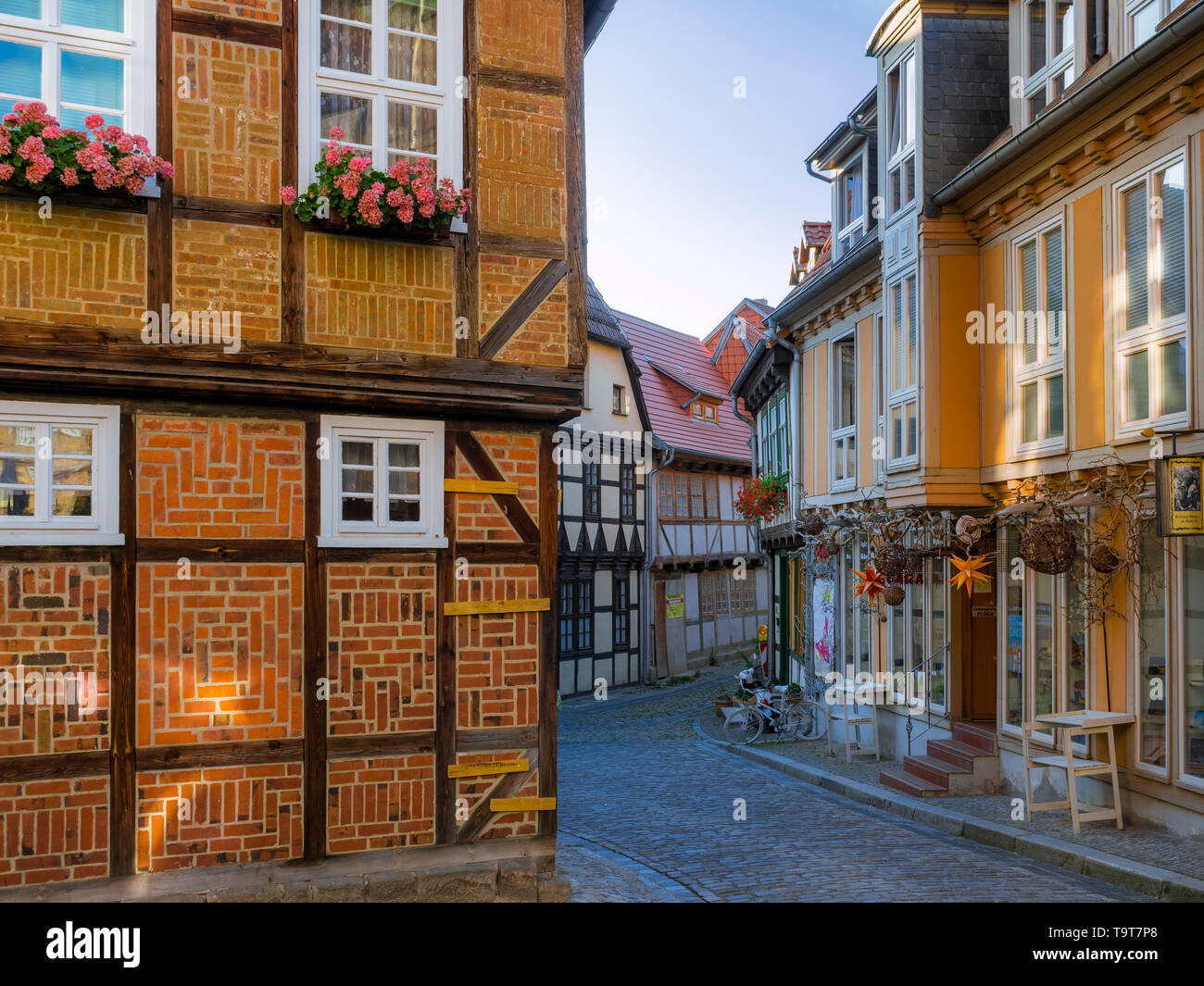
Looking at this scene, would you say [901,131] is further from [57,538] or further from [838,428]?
[57,538]

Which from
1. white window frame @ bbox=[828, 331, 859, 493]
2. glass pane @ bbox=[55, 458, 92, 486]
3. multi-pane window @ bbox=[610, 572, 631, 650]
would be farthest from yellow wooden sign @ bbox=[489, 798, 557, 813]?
multi-pane window @ bbox=[610, 572, 631, 650]

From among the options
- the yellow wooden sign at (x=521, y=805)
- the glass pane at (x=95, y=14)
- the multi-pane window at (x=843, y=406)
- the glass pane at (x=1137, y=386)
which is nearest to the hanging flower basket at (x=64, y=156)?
the glass pane at (x=95, y=14)

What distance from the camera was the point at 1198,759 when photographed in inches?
347

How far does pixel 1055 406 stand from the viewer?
10.7 m

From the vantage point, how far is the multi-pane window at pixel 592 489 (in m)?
25.8

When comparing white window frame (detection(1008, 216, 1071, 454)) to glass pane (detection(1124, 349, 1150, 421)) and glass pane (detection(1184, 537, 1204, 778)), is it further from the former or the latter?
glass pane (detection(1184, 537, 1204, 778))

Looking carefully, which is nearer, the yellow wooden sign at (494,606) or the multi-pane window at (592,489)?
the yellow wooden sign at (494,606)

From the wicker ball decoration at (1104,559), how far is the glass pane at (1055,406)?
134 centimetres

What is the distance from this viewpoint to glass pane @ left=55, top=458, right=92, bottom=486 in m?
6.75

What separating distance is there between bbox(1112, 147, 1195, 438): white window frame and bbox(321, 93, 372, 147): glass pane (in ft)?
19.8

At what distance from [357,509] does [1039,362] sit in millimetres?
6806

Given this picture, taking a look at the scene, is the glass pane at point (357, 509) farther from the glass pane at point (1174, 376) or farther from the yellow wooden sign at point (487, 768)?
the glass pane at point (1174, 376)

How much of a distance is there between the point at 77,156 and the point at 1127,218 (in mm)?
7957
